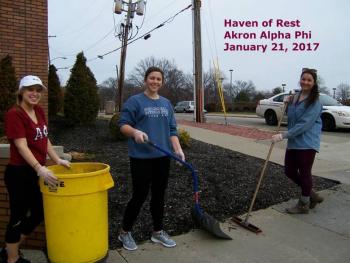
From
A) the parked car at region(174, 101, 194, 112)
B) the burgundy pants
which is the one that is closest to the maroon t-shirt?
the burgundy pants

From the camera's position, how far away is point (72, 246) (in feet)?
10.3

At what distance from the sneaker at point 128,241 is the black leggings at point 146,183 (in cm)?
6

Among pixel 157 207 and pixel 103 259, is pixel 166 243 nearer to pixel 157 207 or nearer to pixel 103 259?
pixel 157 207

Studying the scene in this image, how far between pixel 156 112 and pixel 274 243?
5.91 ft

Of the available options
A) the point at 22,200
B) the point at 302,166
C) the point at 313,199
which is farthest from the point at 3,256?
the point at 313,199

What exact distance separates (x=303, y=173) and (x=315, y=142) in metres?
0.39

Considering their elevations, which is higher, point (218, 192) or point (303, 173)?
point (303, 173)

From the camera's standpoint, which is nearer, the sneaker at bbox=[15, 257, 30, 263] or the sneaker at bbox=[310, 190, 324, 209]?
the sneaker at bbox=[15, 257, 30, 263]

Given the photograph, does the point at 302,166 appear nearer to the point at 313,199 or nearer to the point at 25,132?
the point at 313,199

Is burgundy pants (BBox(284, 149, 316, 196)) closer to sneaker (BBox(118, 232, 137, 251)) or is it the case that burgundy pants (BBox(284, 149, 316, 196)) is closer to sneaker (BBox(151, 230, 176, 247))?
sneaker (BBox(151, 230, 176, 247))

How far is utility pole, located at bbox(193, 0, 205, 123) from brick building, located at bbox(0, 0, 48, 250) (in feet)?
29.8

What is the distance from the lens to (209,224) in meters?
4.06

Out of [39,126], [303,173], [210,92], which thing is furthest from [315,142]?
[210,92]

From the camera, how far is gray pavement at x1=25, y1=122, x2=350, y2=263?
3.76m
